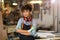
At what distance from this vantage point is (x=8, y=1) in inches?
77.3

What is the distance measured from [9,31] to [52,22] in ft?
2.29

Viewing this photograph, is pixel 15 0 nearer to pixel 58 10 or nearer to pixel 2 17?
pixel 2 17

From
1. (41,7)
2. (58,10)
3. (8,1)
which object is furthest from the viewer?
(58,10)

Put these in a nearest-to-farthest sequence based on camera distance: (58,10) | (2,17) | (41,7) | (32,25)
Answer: (32,25) < (2,17) < (41,7) < (58,10)

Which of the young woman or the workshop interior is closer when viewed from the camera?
the young woman

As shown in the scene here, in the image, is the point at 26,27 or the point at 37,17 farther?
the point at 37,17

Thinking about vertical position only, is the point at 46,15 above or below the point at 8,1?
below

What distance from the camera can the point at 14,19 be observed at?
193 centimetres

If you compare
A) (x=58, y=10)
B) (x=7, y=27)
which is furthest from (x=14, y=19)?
(x=58, y=10)

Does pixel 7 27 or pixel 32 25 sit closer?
pixel 32 25

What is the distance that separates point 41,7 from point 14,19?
0.44 m

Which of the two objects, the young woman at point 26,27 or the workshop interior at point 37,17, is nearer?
the young woman at point 26,27

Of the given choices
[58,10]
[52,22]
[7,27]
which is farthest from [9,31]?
[58,10]

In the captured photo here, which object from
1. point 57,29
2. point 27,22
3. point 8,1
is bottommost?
point 57,29
